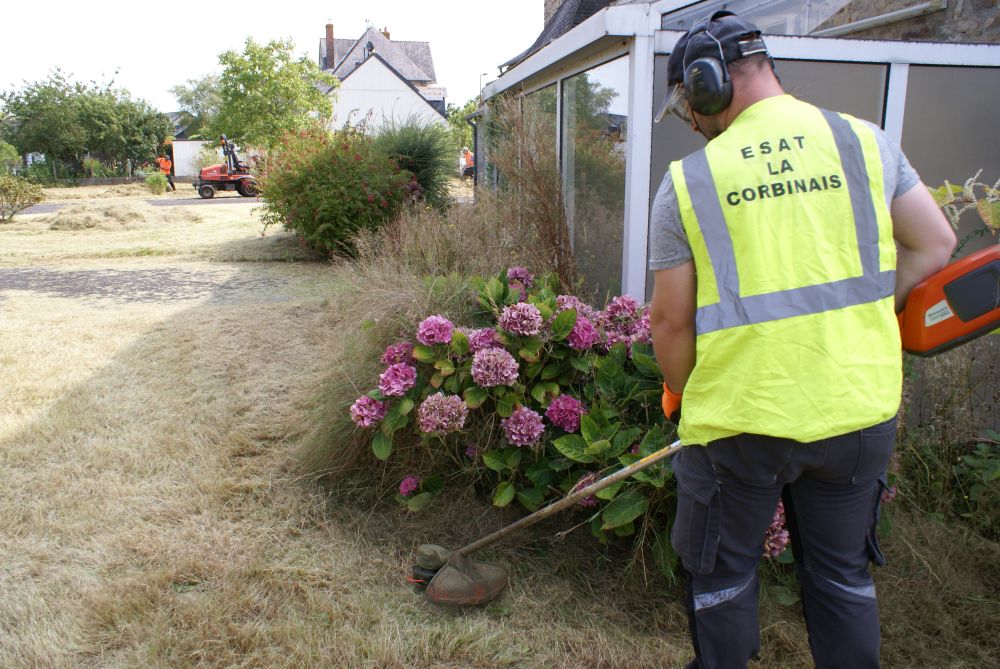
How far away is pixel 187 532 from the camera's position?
318cm

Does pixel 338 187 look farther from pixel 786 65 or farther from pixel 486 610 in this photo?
pixel 486 610

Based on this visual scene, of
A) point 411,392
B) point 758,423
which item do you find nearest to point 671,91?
point 758,423

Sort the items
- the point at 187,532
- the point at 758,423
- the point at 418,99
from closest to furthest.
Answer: the point at 758,423
the point at 187,532
the point at 418,99

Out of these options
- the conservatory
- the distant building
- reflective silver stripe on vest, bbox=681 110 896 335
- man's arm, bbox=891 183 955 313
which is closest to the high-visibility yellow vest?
reflective silver stripe on vest, bbox=681 110 896 335

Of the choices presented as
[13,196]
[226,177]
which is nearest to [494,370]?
[13,196]

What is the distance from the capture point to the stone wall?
160 inches

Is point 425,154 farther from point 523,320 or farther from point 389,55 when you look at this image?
point 389,55

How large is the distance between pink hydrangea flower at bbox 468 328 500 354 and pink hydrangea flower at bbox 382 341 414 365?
0.30 metres

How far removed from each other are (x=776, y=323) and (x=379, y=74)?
49767 millimetres

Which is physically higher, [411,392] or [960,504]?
[411,392]

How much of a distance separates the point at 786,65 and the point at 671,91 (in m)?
2.16

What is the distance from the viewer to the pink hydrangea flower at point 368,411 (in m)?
3.15

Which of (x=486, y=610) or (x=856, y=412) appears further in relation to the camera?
Answer: (x=486, y=610)

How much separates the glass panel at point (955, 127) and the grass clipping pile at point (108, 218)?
1460 cm
